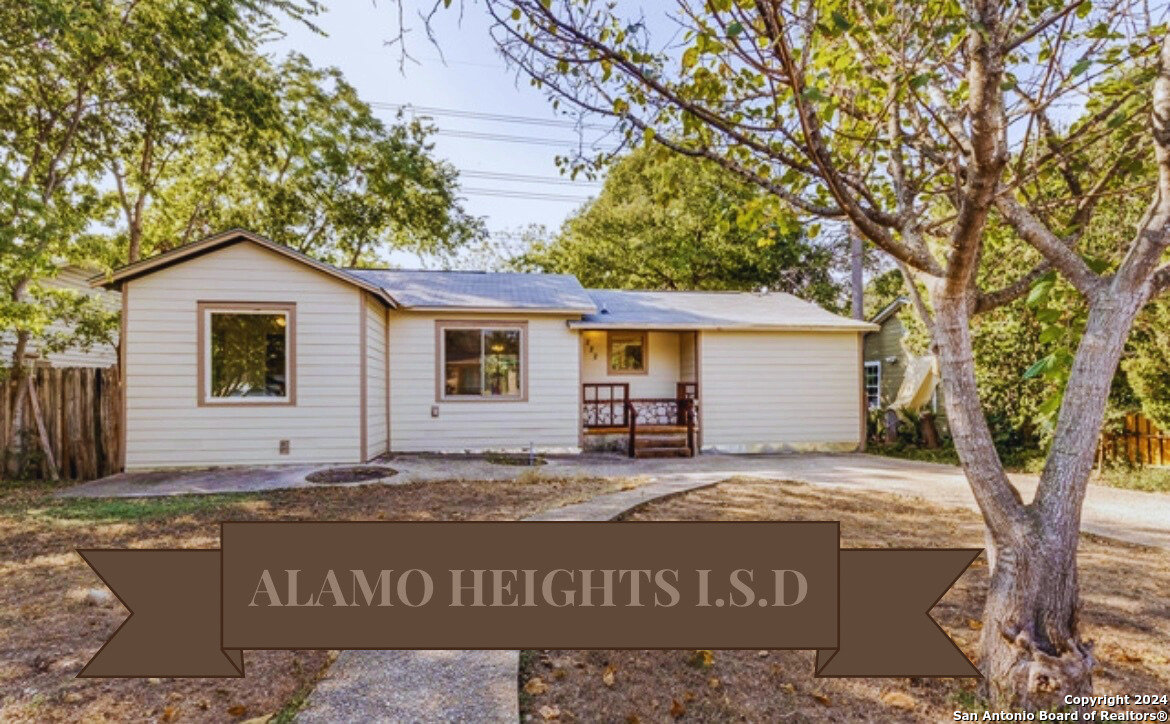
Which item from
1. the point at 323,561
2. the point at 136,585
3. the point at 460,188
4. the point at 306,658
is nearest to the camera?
the point at 136,585

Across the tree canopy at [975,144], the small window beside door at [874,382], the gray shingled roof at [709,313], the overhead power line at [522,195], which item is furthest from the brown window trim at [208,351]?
the small window beside door at [874,382]

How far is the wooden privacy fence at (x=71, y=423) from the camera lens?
802cm

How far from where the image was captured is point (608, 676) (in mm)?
2551

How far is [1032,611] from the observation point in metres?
2.37

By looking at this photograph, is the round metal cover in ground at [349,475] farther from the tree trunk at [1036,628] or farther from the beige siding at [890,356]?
the beige siding at [890,356]

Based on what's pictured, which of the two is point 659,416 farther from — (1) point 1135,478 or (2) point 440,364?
(1) point 1135,478

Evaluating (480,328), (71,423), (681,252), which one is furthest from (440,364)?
(681,252)

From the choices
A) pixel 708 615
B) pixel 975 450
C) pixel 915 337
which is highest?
pixel 915 337

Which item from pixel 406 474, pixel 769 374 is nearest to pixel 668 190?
pixel 406 474

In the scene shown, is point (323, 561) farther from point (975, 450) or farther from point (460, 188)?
point (460, 188)

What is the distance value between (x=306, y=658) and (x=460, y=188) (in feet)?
52.3

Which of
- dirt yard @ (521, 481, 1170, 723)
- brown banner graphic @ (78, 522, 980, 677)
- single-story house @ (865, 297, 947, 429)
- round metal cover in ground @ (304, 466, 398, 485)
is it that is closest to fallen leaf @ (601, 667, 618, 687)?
dirt yard @ (521, 481, 1170, 723)

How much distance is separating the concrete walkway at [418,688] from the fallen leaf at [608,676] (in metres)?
0.39

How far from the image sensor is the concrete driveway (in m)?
6.00
